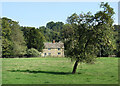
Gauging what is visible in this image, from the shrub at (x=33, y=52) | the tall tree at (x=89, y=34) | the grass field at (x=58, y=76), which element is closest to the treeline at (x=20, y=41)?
the shrub at (x=33, y=52)

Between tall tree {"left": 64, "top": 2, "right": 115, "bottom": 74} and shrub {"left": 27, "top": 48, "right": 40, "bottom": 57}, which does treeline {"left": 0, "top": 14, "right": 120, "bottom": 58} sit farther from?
tall tree {"left": 64, "top": 2, "right": 115, "bottom": 74}

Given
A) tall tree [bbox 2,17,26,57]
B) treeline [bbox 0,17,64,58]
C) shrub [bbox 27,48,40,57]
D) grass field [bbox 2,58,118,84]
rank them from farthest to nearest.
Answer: shrub [bbox 27,48,40,57], treeline [bbox 0,17,64,58], tall tree [bbox 2,17,26,57], grass field [bbox 2,58,118,84]

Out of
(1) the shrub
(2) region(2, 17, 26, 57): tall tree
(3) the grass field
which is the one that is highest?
(2) region(2, 17, 26, 57): tall tree

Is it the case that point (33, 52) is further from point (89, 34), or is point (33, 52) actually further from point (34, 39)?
point (89, 34)

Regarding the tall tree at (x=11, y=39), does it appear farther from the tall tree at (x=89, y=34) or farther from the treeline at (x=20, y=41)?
the tall tree at (x=89, y=34)

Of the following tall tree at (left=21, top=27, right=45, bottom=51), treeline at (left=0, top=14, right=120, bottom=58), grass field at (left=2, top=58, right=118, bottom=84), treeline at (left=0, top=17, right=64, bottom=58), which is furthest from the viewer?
tall tree at (left=21, top=27, right=45, bottom=51)

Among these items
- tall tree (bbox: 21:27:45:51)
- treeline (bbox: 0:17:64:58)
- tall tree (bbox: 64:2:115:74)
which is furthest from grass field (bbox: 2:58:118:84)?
tall tree (bbox: 21:27:45:51)

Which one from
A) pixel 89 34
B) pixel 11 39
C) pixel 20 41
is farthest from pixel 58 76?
pixel 20 41

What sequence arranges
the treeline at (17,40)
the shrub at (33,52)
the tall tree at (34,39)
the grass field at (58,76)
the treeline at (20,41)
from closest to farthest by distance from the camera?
the grass field at (58,76), the treeline at (17,40), the treeline at (20,41), the shrub at (33,52), the tall tree at (34,39)

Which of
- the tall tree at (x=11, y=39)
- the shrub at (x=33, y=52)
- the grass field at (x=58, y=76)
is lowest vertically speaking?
the grass field at (x=58, y=76)

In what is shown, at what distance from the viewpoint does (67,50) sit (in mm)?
26188

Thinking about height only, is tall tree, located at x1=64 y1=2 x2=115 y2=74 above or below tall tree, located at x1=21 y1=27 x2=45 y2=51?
below

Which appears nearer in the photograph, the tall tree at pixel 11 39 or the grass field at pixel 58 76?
the grass field at pixel 58 76

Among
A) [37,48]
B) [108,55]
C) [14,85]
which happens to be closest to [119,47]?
[108,55]
